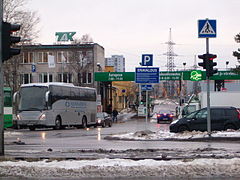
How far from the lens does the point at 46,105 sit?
3650 centimetres

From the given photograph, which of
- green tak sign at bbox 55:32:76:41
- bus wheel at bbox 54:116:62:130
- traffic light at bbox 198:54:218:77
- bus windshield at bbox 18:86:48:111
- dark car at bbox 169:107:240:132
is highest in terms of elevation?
green tak sign at bbox 55:32:76:41

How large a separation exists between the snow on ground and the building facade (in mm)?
58351

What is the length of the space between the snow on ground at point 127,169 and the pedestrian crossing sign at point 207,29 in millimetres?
11321

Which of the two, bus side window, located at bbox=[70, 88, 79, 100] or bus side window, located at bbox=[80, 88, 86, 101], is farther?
bus side window, located at bbox=[80, 88, 86, 101]

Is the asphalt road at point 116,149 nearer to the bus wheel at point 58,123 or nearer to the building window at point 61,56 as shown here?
the bus wheel at point 58,123

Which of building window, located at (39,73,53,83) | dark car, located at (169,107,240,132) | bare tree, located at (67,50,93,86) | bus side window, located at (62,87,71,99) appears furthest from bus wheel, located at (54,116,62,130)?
building window, located at (39,73,53,83)

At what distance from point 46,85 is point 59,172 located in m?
26.9

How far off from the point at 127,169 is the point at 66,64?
6412 cm

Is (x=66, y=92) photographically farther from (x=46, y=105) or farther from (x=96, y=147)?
(x=96, y=147)

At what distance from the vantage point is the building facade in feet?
236

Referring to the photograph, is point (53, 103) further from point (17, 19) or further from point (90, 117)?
point (17, 19)

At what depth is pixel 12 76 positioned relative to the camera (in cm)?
5341

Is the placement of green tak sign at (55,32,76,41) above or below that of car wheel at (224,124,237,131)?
above

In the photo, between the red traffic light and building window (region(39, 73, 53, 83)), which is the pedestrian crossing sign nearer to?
the red traffic light
